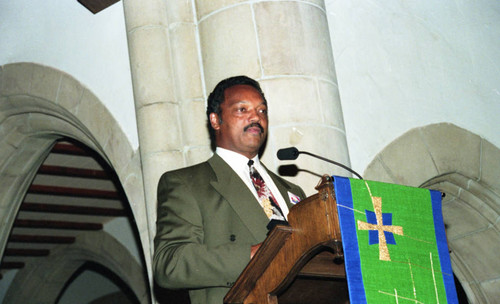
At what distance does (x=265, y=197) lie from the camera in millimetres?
2492

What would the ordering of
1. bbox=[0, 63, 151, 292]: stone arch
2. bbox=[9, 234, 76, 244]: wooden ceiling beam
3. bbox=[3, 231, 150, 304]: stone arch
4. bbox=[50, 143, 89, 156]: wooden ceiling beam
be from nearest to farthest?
bbox=[0, 63, 151, 292]: stone arch, bbox=[50, 143, 89, 156]: wooden ceiling beam, bbox=[3, 231, 150, 304]: stone arch, bbox=[9, 234, 76, 244]: wooden ceiling beam

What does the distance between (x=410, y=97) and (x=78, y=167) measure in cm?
449

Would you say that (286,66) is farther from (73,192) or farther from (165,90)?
(73,192)

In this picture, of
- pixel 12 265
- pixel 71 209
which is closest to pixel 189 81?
pixel 71 209

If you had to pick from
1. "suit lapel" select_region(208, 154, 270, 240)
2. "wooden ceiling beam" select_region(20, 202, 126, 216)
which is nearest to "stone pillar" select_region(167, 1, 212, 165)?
"suit lapel" select_region(208, 154, 270, 240)

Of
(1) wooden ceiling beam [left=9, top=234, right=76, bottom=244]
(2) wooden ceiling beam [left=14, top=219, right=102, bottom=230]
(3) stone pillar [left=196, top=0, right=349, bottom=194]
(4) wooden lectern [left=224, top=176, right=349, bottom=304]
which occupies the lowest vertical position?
(4) wooden lectern [left=224, top=176, right=349, bottom=304]

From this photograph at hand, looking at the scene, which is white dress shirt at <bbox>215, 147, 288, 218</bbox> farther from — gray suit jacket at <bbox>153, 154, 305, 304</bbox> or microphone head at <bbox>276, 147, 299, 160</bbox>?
microphone head at <bbox>276, 147, 299, 160</bbox>

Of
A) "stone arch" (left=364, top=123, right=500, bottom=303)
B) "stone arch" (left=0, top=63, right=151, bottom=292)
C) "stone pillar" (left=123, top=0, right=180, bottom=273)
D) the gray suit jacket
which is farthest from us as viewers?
"stone arch" (left=364, top=123, right=500, bottom=303)

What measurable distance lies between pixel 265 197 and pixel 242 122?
303 millimetres

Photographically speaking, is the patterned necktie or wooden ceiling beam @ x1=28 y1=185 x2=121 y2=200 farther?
wooden ceiling beam @ x1=28 y1=185 x2=121 y2=200

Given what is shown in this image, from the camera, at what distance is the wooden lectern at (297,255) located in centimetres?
182

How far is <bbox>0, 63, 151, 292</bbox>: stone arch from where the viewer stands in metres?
4.32

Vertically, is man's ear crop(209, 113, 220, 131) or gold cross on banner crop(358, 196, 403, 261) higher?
man's ear crop(209, 113, 220, 131)

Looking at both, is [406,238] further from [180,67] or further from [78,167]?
[78,167]
